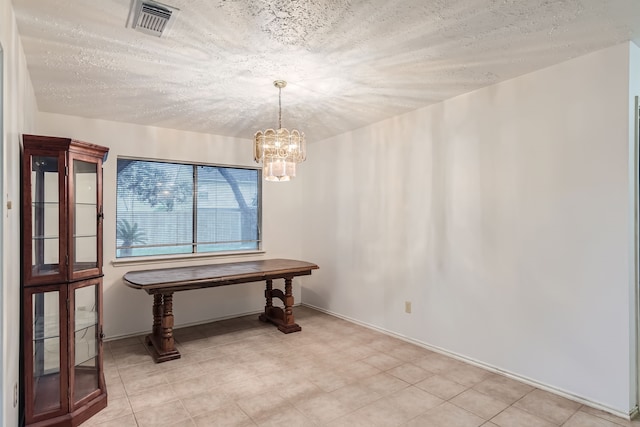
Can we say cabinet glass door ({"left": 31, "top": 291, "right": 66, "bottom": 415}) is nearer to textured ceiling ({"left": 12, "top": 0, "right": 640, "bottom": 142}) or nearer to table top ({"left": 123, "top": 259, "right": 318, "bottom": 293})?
table top ({"left": 123, "top": 259, "right": 318, "bottom": 293})

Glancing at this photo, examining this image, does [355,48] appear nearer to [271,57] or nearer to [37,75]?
[271,57]

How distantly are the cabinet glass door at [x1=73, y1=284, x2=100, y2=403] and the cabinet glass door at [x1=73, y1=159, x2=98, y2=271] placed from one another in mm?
196

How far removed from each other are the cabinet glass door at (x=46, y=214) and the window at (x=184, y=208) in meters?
1.83

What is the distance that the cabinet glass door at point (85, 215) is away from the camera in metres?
2.36

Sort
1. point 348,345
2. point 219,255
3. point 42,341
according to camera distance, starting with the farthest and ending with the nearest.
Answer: point 219,255 → point 348,345 → point 42,341

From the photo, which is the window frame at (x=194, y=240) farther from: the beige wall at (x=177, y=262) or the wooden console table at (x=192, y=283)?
the wooden console table at (x=192, y=283)

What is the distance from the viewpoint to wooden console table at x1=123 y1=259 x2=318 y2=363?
→ 3.30 m

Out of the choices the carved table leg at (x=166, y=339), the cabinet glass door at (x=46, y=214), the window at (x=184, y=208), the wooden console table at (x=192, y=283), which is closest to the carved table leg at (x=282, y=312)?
the wooden console table at (x=192, y=283)

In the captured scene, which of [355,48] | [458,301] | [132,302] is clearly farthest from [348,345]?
[355,48]

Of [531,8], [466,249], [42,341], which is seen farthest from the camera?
[466,249]

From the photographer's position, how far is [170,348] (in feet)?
11.1

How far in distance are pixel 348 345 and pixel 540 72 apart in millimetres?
2947

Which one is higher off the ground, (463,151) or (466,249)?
(463,151)

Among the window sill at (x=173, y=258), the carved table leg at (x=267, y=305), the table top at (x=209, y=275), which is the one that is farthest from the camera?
the carved table leg at (x=267, y=305)
